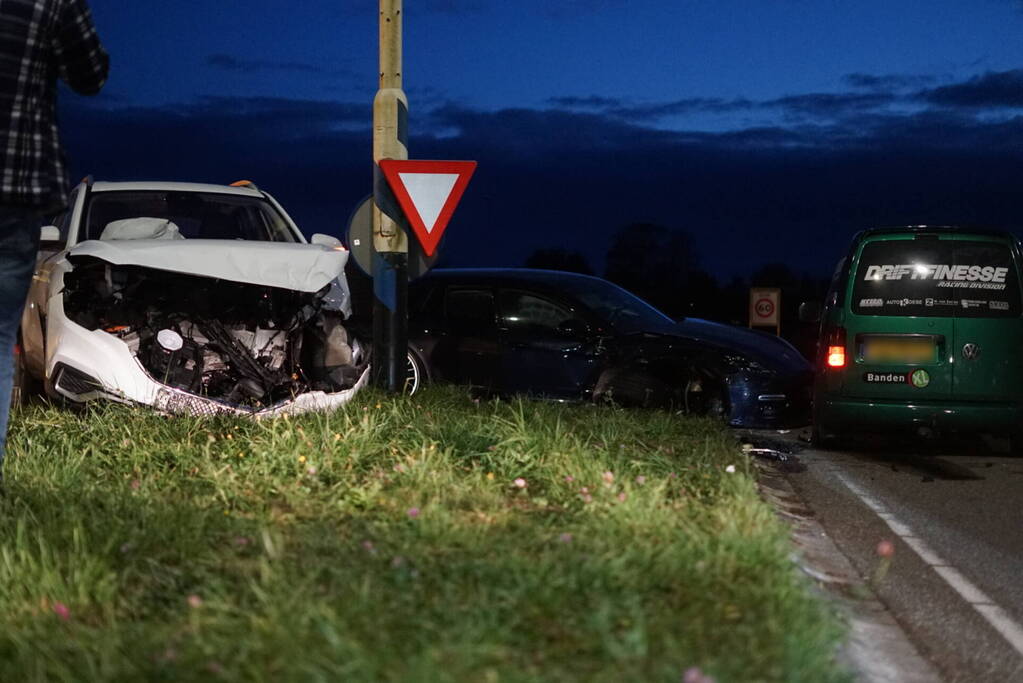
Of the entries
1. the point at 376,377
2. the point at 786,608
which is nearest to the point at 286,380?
the point at 376,377

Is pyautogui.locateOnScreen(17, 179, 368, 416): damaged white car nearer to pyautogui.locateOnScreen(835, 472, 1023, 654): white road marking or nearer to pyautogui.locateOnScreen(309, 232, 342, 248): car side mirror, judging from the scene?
pyautogui.locateOnScreen(309, 232, 342, 248): car side mirror

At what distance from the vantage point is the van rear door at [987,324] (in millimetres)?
10414

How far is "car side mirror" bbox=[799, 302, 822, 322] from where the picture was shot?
1188cm

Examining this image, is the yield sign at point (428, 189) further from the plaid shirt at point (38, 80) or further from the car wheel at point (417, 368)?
the plaid shirt at point (38, 80)

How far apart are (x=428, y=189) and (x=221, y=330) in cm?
170

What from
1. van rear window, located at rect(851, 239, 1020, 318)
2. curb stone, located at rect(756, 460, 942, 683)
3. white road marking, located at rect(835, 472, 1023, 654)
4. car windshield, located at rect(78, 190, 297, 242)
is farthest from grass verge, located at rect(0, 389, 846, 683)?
van rear window, located at rect(851, 239, 1020, 318)

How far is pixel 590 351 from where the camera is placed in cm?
1213

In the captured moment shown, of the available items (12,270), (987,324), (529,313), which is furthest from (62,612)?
(529,313)

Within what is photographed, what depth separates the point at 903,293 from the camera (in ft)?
35.0

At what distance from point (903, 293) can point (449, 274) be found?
4.42 m

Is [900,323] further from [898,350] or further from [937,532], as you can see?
[937,532]

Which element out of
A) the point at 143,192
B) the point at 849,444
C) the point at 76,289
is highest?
the point at 143,192

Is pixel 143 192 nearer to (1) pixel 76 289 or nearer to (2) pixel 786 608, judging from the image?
(1) pixel 76 289

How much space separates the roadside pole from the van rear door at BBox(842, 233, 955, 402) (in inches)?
138
